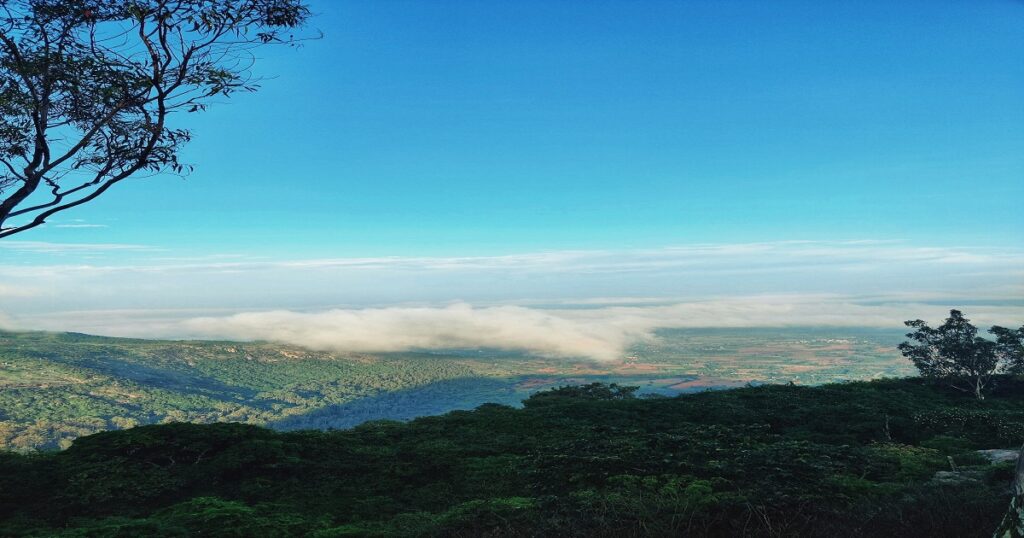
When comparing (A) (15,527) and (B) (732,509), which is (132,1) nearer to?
(A) (15,527)

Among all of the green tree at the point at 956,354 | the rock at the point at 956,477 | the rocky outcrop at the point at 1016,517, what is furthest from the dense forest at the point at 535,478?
the green tree at the point at 956,354

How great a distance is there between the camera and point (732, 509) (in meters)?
8.38

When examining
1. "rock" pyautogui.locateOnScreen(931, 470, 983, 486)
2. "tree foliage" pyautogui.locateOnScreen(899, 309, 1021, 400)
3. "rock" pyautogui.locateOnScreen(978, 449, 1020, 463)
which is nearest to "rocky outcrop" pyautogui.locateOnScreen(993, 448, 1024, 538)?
"rock" pyautogui.locateOnScreen(931, 470, 983, 486)

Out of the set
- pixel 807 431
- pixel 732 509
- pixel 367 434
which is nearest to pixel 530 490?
pixel 732 509

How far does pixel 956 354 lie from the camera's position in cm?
3262

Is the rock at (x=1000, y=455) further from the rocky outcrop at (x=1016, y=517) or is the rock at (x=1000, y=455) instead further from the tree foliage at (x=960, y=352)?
the tree foliage at (x=960, y=352)

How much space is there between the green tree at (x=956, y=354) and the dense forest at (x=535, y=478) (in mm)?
13543

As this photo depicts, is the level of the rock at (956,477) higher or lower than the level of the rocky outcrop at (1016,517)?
lower

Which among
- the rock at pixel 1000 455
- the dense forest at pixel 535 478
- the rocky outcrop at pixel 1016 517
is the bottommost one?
the rock at pixel 1000 455

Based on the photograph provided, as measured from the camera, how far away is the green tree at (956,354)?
31.6 m

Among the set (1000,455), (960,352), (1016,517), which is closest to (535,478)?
(1016,517)

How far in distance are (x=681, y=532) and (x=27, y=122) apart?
17.2 meters

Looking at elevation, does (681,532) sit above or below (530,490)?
above

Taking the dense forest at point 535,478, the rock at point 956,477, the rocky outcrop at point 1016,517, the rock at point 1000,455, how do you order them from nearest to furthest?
the rocky outcrop at point 1016,517
the dense forest at point 535,478
the rock at point 956,477
the rock at point 1000,455
